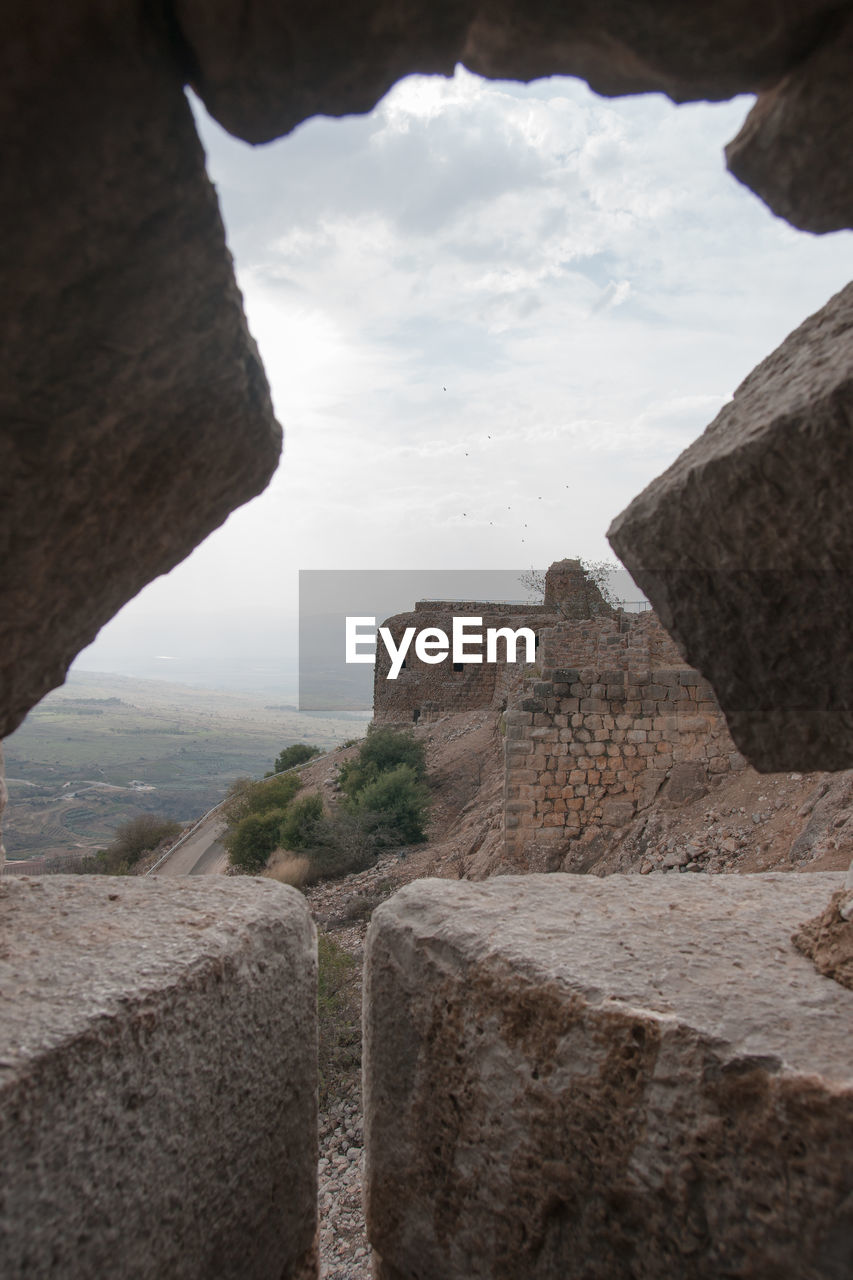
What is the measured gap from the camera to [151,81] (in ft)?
3.73

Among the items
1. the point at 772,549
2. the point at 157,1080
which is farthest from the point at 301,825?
the point at 772,549

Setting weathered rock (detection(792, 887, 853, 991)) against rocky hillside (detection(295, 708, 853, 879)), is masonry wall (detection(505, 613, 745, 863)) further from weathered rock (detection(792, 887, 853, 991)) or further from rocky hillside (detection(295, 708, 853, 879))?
weathered rock (detection(792, 887, 853, 991))

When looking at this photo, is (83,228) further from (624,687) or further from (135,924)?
(624,687)

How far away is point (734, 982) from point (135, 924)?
4.87ft

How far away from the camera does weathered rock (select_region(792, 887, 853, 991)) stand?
187 centimetres

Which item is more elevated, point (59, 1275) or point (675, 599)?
point (675, 599)

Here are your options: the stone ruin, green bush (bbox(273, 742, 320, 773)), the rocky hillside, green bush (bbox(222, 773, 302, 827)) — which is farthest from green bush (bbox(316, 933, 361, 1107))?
green bush (bbox(273, 742, 320, 773))

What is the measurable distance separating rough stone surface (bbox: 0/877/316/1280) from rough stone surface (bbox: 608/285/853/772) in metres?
1.35

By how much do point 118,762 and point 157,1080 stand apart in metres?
69.5

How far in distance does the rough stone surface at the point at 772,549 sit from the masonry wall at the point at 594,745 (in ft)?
20.0

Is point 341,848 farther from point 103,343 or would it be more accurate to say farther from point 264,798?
point 103,343

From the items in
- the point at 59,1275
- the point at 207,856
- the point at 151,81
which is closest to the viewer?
the point at 151,81

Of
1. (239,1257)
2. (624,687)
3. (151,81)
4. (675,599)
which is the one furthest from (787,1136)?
(624,687)

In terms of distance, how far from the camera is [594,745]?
25.9ft
